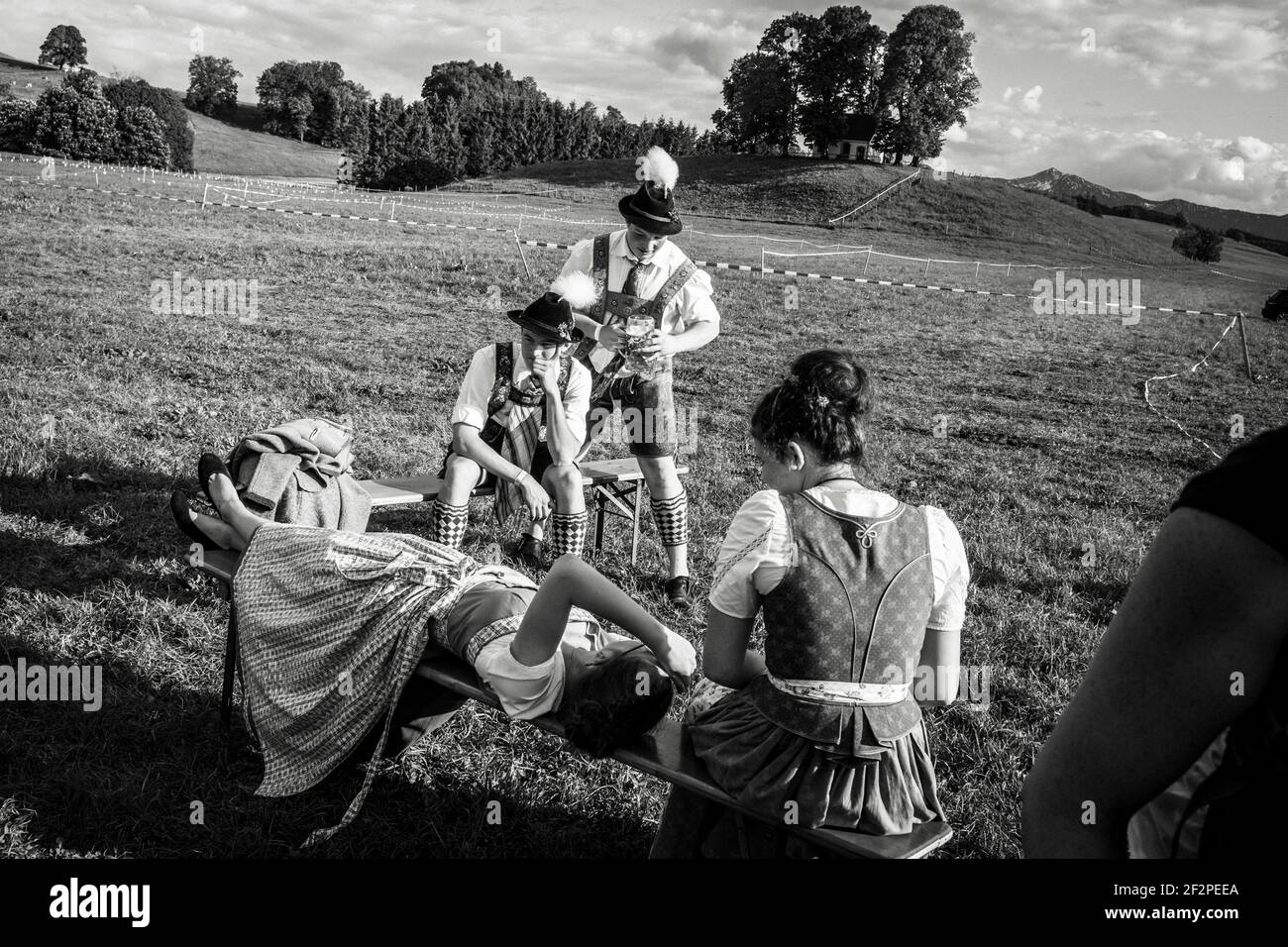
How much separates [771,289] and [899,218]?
102 feet

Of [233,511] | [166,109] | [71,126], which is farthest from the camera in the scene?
[166,109]

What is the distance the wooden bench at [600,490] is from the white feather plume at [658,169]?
173cm

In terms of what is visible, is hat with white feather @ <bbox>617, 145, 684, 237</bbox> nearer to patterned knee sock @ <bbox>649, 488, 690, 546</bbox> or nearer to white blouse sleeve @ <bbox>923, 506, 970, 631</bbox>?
patterned knee sock @ <bbox>649, 488, 690, 546</bbox>

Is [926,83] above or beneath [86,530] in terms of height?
above

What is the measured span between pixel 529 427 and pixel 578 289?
0.85 m

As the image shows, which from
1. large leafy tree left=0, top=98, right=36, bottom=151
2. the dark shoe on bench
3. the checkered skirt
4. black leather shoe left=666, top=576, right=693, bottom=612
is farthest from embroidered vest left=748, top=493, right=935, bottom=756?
large leafy tree left=0, top=98, right=36, bottom=151

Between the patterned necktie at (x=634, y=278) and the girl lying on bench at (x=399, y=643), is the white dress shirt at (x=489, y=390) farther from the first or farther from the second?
the girl lying on bench at (x=399, y=643)

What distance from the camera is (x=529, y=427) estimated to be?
550 cm

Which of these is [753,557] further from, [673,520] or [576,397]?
[576,397]

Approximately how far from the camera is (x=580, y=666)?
320cm

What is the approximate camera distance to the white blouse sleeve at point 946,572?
105 inches

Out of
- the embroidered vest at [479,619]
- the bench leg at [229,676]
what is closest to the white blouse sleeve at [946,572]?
the embroidered vest at [479,619]

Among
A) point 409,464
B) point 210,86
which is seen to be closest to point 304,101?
point 210,86
